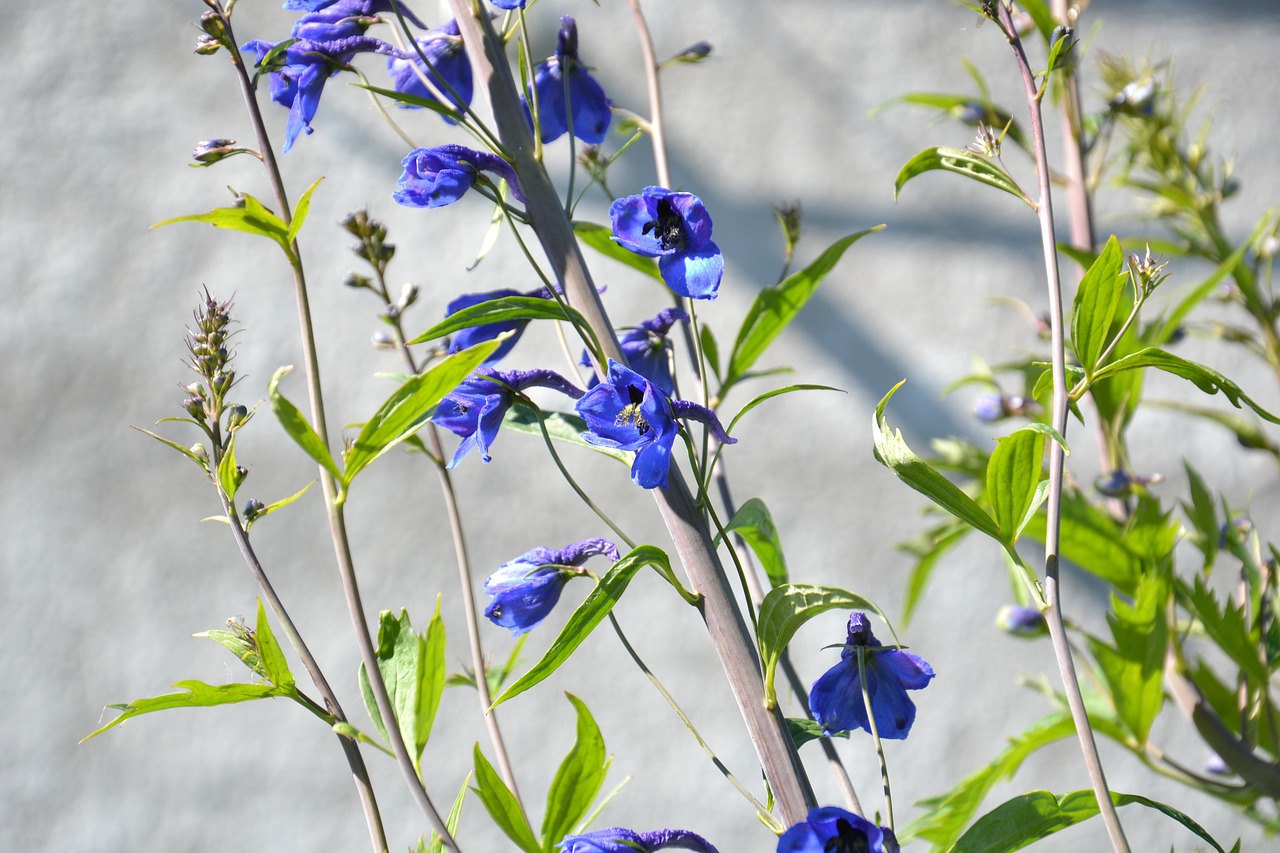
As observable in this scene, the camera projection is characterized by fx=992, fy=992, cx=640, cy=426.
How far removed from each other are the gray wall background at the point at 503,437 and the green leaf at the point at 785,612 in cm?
85

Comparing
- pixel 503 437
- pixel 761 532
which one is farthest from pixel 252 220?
pixel 503 437

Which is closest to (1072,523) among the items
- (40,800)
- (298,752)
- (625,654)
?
(625,654)

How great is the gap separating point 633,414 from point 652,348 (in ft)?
0.37

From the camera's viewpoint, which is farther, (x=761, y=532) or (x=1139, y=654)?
(x=1139, y=654)

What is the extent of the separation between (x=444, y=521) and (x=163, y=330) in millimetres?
417

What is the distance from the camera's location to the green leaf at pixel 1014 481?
0.40m

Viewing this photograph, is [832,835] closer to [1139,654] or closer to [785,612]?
[785,612]

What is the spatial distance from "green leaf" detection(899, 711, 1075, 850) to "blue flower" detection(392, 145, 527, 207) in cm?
42

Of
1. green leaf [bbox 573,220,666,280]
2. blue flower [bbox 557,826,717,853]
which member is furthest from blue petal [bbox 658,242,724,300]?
blue flower [bbox 557,826,717,853]

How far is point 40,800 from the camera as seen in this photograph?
4.04 feet

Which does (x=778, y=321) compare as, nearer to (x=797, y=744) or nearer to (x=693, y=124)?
(x=797, y=744)

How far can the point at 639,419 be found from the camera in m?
0.36

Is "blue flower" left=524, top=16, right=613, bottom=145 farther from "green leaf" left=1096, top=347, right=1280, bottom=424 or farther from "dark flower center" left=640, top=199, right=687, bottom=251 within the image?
"green leaf" left=1096, top=347, right=1280, bottom=424

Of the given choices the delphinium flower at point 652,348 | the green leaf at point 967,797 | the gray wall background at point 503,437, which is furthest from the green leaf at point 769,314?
the gray wall background at point 503,437
